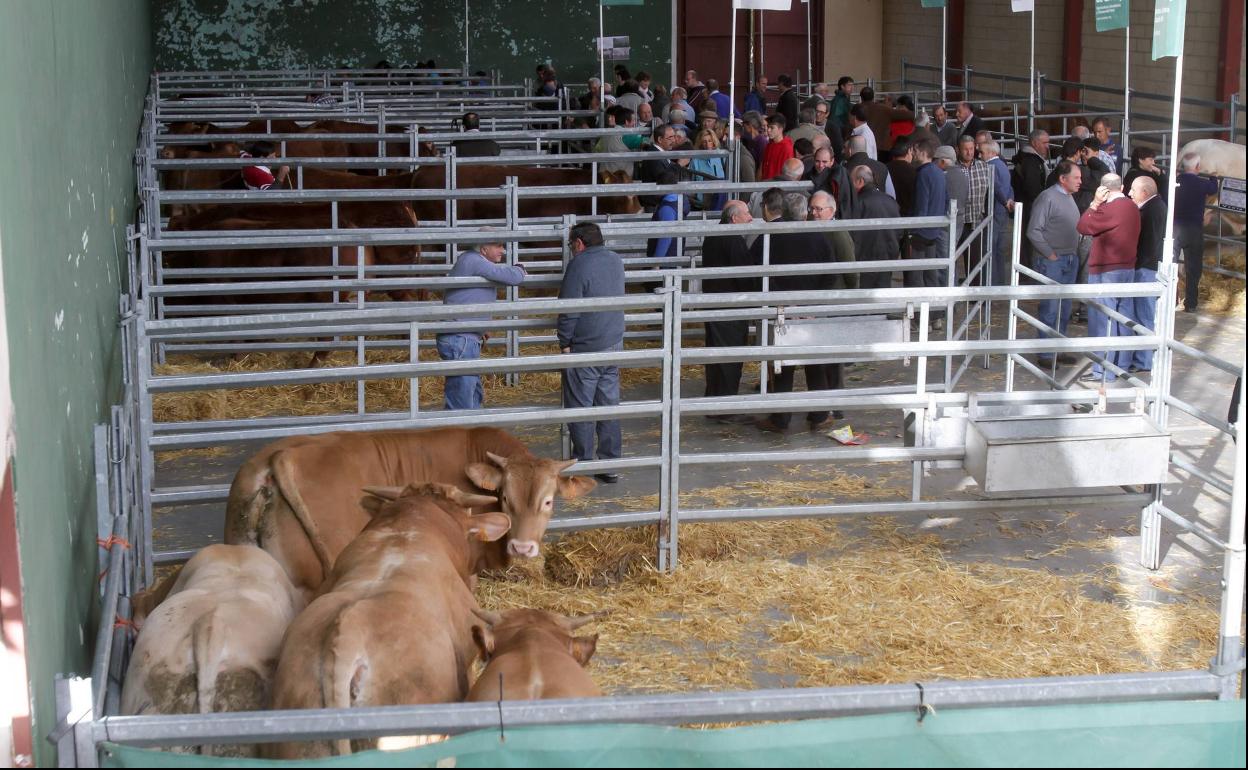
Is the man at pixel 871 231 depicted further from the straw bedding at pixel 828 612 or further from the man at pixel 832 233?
the straw bedding at pixel 828 612

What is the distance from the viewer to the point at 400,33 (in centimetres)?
2773

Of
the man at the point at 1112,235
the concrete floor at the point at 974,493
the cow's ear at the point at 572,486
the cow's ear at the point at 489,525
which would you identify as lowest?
the concrete floor at the point at 974,493

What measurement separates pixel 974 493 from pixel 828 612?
220cm

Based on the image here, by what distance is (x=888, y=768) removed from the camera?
2697 mm

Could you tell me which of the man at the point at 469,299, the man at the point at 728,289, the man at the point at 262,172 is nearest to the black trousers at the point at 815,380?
the man at the point at 728,289

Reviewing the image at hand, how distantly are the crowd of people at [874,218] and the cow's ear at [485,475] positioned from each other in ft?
6.87

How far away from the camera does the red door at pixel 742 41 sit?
101ft

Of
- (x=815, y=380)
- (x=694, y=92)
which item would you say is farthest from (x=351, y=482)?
(x=694, y=92)

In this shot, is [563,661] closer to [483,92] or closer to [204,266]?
[204,266]

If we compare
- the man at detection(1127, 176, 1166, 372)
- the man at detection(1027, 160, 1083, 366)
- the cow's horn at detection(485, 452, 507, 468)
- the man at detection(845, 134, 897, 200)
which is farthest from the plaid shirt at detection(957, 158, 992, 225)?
the cow's horn at detection(485, 452, 507, 468)

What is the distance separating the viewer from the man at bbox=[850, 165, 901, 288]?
1134 cm

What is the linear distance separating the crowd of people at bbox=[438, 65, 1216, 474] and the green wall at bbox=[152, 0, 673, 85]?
443 inches

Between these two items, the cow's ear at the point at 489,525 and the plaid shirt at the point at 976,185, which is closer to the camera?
the cow's ear at the point at 489,525

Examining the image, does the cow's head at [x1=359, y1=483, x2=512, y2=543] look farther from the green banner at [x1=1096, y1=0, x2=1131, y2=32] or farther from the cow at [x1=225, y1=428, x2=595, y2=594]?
the green banner at [x1=1096, y1=0, x2=1131, y2=32]
